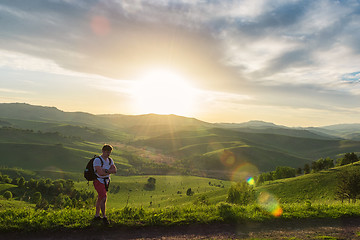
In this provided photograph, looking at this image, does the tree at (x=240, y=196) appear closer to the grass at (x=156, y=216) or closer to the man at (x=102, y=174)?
the grass at (x=156, y=216)

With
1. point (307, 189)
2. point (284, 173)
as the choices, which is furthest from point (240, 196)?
point (284, 173)

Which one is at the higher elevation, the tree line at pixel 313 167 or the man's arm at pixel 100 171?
the man's arm at pixel 100 171

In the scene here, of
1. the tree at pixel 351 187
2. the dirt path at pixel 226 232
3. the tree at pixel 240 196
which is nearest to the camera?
the dirt path at pixel 226 232

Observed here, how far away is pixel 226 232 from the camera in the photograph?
10234 mm

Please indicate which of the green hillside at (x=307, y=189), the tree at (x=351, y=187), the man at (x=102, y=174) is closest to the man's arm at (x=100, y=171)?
the man at (x=102, y=174)

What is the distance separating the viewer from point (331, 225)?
11375 millimetres

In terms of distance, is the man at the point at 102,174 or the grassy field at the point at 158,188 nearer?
the man at the point at 102,174

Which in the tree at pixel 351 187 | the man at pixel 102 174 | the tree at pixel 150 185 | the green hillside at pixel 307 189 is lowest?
the tree at pixel 150 185

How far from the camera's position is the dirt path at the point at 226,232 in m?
9.12

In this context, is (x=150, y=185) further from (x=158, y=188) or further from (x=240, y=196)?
(x=240, y=196)

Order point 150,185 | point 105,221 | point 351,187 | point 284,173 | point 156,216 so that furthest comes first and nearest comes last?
point 150,185 → point 284,173 → point 351,187 → point 156,216 → point 105,221

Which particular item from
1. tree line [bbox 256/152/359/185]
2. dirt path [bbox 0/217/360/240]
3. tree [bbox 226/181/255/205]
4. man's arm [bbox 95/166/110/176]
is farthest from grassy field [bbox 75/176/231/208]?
man's arm [bbox 95/166/110/176]

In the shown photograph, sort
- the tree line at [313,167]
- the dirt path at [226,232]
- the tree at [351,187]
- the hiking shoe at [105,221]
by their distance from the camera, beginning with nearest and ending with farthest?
the dirt path at [226,232]
the hiking shoe at [105,221]
the tree at [351,187]
the tree line at [313,167]

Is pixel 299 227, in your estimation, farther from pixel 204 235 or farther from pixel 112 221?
pixel 112 221
